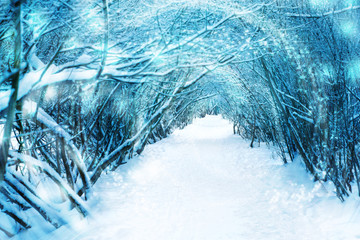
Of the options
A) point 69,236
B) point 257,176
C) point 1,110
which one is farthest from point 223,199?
point 1,110

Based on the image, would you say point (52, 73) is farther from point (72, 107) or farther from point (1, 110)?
point (72, 107)

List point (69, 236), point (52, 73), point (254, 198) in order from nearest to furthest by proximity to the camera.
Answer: point (52, 73), point (69, 236), point (254, 198)

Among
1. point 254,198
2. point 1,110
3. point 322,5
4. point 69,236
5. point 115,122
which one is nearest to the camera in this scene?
point 1,110

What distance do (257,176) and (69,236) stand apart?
4.57m

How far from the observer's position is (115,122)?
24.6 ft

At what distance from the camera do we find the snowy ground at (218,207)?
3807 millimetres

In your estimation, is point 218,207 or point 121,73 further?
point 218,207

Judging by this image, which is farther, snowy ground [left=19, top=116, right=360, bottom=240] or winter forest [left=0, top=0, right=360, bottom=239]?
snowy ground [left=19, top=116, right=360, bottom=240]

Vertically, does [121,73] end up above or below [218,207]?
above

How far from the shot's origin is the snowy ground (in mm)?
3807

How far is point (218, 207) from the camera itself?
486 cm

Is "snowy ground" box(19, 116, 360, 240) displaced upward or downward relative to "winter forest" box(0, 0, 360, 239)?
downward

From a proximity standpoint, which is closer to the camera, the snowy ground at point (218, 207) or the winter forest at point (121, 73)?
the winter forest at point (121, 73)

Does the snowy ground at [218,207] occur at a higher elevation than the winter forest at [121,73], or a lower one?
lower
